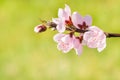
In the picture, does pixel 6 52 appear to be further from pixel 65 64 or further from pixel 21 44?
pixel 65 64

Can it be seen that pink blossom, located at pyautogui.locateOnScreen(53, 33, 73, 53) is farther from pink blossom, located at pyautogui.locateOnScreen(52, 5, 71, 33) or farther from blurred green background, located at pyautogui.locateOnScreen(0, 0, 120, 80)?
blurred green background, located at pyautogui.locateOnScreen(0, 0, 120, 80)

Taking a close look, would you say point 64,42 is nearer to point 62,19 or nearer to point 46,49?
point 62,19

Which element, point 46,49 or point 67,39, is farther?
point 46,49

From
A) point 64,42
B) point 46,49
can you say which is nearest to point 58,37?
point 64,42

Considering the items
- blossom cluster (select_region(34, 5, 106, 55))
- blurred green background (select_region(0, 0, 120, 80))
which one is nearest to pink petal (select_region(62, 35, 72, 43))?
blossom cluster (select_region(34, 5, 106, 55))

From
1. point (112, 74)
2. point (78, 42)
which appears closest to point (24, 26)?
point (112, 74)

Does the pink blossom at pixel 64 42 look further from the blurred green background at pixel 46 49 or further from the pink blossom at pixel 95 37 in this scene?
the blurred green background at pixel 46 49
